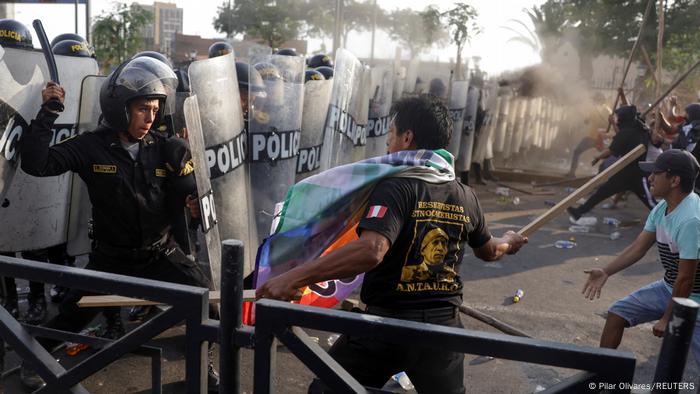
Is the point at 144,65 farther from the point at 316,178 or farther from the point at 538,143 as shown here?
the point at 538,143

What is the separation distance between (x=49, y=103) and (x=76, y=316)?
1.14m

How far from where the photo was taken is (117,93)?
3289mm

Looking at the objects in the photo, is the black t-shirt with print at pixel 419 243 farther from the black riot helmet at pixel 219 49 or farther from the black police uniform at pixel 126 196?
the black riot helmet at pixel 219 49

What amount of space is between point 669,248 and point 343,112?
3114 mm

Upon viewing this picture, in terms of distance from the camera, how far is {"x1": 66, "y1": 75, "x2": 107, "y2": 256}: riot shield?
439 cm

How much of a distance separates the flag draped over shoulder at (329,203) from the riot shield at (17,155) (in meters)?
2.13

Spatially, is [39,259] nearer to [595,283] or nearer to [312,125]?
[312,125]

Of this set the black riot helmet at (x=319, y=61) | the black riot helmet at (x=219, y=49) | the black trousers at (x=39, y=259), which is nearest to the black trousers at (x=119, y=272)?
the black trousers at (x=39, y=259)

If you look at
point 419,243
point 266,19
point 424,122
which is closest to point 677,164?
point 424,122

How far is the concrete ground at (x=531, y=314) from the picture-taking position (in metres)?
3.74

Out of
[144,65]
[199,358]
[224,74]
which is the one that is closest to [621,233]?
[224,74]

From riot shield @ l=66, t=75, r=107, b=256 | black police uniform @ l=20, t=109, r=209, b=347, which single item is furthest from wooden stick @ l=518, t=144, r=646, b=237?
riot shield @ l=66, t=75, r=107, b=256

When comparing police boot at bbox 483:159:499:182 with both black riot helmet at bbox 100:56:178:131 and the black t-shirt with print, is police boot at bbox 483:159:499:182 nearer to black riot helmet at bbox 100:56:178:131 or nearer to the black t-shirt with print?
black riot helmet at bbox 100:56:178:131

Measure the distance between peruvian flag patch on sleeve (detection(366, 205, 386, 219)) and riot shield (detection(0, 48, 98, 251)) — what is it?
2.54m
